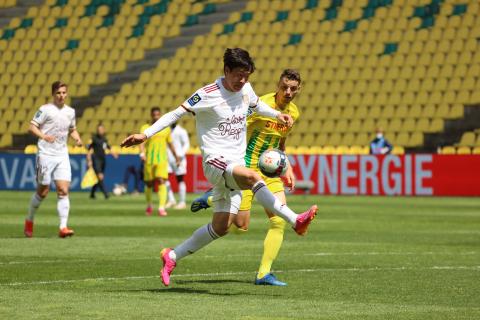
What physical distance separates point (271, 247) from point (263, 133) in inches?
49.4

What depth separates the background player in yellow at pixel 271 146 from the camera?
32.6 feet

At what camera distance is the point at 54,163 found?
1527cm

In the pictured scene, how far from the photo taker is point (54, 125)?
15.2 meters

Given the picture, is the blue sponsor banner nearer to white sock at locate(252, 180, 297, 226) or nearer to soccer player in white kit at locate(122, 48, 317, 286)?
soccer player in white kit at locate(122, 48, 317, 286)

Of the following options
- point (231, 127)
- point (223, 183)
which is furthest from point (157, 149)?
point (223, 183)

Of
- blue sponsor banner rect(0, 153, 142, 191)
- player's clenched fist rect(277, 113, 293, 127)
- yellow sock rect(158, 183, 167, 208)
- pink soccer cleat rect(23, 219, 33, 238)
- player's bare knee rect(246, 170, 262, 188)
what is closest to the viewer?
player's bare knee rect(246, 170, 262, 188)

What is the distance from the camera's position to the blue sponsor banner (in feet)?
109

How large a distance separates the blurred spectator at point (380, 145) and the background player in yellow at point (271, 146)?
20.2 metres

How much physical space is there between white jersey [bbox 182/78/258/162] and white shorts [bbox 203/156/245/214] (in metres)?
0.08

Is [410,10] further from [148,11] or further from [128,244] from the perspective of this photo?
[128,244]

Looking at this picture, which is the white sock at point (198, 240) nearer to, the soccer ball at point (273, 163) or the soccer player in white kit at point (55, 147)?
the soccer ball at point (273, 163)

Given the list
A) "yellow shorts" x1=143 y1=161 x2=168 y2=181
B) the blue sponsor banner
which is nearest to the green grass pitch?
"yellow shorts" x1=143 y1=161 x2=168 y2=181

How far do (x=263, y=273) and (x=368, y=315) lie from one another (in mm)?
2318

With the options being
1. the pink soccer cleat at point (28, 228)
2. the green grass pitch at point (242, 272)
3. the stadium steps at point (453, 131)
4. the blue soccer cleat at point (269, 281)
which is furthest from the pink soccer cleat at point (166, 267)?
the stadium steps at point (453, 131)
